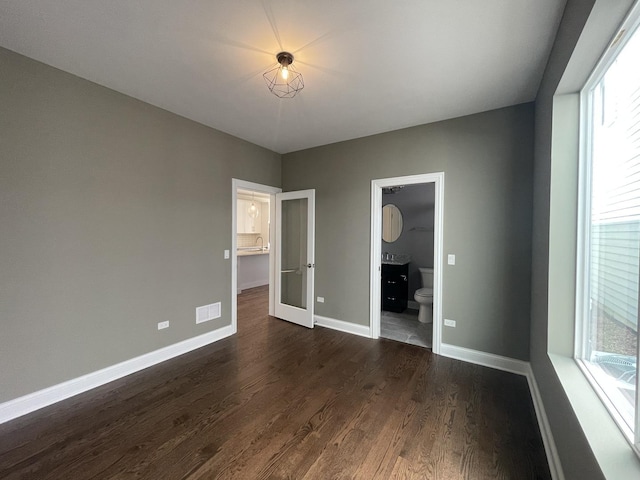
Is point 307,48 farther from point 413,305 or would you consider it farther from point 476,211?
point 413,305

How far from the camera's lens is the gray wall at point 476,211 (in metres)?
2.60

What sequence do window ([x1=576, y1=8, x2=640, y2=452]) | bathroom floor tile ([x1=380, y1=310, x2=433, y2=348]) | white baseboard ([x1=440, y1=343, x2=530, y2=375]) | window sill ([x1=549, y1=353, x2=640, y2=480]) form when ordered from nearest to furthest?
window sill ([x1=549, y1=353, x2=640, y2=480])
window ([x1=576, y1=8, x2=640, y2=452])
white baseboard ([x1=440, y1=343, x2=530, y2=375])
bathroom floor tile ([x1=380, y1=310, x2=433, y2=348])

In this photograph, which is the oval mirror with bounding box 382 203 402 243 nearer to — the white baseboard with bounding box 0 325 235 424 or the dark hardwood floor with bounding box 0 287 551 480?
the dark hardwood floor with bounding box 0 287 551 480

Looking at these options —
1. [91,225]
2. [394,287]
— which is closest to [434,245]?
[394,287]

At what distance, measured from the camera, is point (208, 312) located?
10.9 feet

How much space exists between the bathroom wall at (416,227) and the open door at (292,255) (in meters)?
1.99

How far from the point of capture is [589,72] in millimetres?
1502

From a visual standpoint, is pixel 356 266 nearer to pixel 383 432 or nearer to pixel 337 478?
pixel 383 432

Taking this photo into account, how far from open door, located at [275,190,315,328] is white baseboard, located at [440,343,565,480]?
209 cm

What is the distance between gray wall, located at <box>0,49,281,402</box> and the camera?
1960 millimetres

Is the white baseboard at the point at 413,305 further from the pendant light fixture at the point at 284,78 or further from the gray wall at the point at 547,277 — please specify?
the pendant light fixture at the point at 284,78

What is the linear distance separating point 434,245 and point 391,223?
214 cm

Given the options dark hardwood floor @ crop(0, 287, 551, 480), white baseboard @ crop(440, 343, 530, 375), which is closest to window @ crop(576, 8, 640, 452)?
dark hardwood floor @ crop(0, 287, 551, 480)

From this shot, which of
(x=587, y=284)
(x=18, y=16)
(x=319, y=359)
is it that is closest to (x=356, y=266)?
(x=319, y=359)
